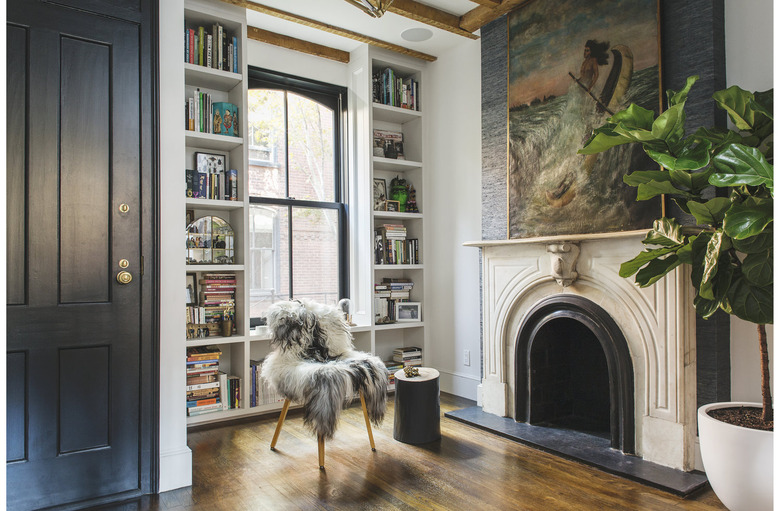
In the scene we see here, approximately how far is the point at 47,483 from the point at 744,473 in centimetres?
280

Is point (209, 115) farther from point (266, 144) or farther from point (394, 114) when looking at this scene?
point (394, 114)

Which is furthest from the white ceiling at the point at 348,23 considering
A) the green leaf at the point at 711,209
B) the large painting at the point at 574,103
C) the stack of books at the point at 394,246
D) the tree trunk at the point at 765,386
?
the tree trunk at the point at 765,386

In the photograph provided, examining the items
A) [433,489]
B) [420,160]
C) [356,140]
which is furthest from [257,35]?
[433,489]

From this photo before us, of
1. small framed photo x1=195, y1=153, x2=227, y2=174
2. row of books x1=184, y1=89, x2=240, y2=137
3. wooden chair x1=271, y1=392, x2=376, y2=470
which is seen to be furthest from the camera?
small framed photo x1=195, y1=153, x2=227, y2=174

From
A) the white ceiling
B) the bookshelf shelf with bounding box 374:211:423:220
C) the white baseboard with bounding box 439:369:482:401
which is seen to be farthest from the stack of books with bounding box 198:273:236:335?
the white ceiling

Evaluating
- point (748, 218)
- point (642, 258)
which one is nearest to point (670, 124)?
point (748, 218)

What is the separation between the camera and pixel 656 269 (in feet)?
7.36

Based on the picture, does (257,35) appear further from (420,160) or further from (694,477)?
(694,477)

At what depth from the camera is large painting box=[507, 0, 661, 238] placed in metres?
2.86

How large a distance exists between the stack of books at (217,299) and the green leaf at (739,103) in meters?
2.99

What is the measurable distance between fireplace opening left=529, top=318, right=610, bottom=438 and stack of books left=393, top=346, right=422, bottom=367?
1.24 metres

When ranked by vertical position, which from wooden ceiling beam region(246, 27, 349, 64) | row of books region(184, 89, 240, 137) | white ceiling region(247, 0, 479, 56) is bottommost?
row of books region(184, 89, 240, 137)

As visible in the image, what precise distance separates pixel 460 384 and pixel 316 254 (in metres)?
1.56

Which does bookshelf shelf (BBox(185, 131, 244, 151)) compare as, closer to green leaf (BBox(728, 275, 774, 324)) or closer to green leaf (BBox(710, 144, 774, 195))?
green leaf (BBox(710, 144, 774, 195))
